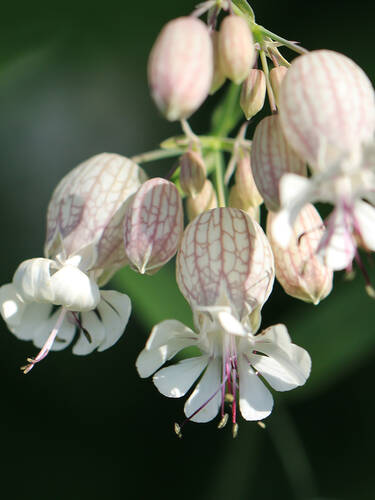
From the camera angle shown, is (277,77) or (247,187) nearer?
(277,77)

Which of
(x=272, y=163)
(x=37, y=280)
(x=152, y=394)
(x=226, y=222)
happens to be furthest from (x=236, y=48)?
(x=152, y=394)

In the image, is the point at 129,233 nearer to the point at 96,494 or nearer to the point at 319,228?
the point at 319,228

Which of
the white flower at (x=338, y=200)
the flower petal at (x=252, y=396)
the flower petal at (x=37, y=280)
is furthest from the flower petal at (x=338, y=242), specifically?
the flower petal at (x=37, y=280)

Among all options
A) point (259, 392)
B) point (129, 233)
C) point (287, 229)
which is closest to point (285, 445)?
point (259, 392)

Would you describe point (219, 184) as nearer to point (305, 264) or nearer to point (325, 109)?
point (305, 264)

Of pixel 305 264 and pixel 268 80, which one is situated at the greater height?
pixel 268 80

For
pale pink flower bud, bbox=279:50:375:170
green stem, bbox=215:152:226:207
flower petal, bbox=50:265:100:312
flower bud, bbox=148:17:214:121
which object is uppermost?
flower bud, bbox=148:17:214:121

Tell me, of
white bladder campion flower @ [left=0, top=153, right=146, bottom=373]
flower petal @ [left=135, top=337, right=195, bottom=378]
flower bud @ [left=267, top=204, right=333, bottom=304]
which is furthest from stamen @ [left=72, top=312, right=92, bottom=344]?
flower bud @ [left=267, top=204, right=333, bottom=304]

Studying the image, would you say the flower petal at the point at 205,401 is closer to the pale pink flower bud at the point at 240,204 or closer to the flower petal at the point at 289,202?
the pale pink flower bud at the point at 240,204

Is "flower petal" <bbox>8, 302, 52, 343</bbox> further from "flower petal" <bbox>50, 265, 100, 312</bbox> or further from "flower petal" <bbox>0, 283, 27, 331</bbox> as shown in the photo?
"flower petal" <bbox>50, 265, 100, 312</bbox>
